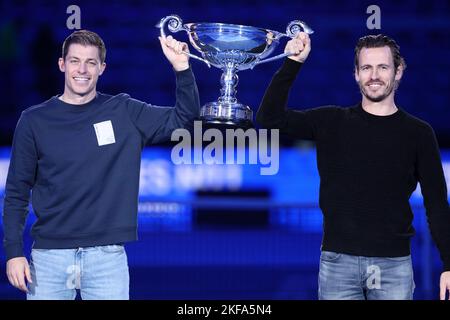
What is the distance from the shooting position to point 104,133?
9.62ft

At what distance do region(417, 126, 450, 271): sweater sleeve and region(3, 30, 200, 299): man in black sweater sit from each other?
29.6 inches

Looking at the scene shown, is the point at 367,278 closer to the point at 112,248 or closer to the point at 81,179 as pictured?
the point at 112,248

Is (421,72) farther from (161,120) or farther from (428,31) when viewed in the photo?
(161,120)

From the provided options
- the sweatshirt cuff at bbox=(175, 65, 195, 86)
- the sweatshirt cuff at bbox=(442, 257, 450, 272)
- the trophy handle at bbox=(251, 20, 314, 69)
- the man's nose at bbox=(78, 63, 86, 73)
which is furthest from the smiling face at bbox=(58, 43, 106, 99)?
the sweatshirt cuff at bbox=(442, 257, 450, 272)

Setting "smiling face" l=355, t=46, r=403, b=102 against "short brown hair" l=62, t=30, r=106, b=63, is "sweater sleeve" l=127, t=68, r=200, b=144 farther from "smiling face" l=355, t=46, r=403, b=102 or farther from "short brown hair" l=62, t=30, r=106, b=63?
"smiling face" l=355, t=46, r=403, b=102

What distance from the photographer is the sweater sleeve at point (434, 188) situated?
290cm

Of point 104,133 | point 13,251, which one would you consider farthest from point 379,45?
point 13,251

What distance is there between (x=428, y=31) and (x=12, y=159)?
5368mm

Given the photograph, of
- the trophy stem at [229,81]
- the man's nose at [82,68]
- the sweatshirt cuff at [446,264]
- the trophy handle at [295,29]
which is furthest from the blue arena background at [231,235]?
the man's nose at [82,68]

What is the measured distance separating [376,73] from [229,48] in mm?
571

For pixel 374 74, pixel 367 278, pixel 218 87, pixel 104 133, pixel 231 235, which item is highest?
pixel 218 87

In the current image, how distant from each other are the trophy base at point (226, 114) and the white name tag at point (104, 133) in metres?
0.35

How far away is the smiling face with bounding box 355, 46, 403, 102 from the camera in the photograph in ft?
9.51

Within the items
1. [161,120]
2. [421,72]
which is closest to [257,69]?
[421,72]
